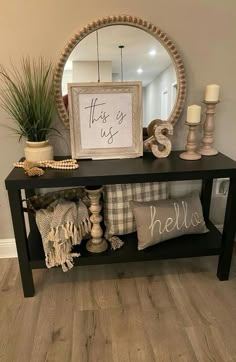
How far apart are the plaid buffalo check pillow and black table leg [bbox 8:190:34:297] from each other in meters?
0.46

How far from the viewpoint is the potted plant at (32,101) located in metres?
1.41

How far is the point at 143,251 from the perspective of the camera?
1558 millimetres

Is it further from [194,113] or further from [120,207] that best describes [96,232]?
[194,113]

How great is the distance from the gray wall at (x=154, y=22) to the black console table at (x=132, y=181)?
1.16 feet

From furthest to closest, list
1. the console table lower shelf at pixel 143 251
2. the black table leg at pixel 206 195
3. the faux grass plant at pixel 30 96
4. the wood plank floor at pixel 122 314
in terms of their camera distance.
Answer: the black table leg at pixel 206 195 → the console table lower shelf at pixel 143 251 → the faux grass plant at pixel 30 96 → the wood plank floor at pixel 122 314

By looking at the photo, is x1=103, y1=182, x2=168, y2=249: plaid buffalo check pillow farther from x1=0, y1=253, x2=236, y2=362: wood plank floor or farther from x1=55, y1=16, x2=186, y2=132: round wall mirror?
x1=55, y1=16, x2=186, y2=132: round wall mirror

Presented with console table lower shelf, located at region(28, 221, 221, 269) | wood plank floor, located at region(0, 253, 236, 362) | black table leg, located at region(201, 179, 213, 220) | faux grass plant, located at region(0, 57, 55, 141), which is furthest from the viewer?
black table leg, located at region(201, 179, 213, 220)

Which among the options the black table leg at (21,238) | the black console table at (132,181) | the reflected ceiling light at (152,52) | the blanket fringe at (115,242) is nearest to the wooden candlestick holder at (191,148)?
the black console table at (132,181)

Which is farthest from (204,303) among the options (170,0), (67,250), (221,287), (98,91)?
(170,0)

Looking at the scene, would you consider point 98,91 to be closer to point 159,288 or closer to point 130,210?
point 130,210

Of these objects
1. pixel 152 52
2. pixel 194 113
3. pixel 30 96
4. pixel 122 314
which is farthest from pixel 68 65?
pixel 122 314

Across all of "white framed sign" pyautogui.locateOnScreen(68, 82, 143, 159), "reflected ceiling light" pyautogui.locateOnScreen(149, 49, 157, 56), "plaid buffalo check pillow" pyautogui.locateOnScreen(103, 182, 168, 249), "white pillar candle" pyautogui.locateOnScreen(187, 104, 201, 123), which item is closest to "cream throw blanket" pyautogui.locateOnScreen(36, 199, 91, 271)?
"plaid buffalo check pillow" pyautogui.locateOnScreen(103, 182, 168, 249)

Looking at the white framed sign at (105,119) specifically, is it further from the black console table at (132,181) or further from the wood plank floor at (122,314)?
the wood plank floor at (122,314)

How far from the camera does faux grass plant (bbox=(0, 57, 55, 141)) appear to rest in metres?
1.41
